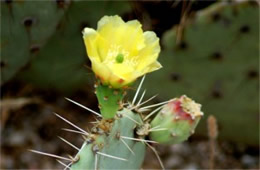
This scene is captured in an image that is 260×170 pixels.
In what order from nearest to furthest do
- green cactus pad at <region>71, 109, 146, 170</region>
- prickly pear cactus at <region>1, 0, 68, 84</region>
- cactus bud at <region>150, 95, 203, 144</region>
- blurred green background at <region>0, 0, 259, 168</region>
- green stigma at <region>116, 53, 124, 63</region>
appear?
green stigma at <region>116, 53, 124, 63</region>, green cactus pad at <region>71, 109, 146, 170</region>, cactus bud at <region>150, 95, 203, 144</region>, prickly pear cactus at <region>1, 0, 68, 84</region>, blurred green background at <region>0, 0, 259, 168</region>

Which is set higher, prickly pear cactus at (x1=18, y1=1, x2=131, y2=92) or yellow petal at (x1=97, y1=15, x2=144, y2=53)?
yellow petal at (x1=97, y1=15, x2=144, y2=53)

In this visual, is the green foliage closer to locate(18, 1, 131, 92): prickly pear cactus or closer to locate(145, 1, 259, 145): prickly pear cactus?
locate(18, 1, 131, 92): prickly pear cactus

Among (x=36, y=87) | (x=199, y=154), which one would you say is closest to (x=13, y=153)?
(x=36, y=87)

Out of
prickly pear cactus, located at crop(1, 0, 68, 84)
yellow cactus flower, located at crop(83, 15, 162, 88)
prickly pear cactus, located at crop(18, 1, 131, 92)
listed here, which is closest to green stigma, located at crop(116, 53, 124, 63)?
yellow cactus flower, located at crop(83, 15, 162, 88)

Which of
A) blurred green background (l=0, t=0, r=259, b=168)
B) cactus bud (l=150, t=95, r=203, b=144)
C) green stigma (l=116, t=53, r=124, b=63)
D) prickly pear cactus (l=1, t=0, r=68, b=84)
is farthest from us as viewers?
blurred green background (l=0, t=0, r=259, b=168)

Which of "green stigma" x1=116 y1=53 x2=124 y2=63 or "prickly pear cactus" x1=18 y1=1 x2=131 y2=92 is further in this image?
"prickly pear cactus" x1=18 y1=1 x2=131 y2=92

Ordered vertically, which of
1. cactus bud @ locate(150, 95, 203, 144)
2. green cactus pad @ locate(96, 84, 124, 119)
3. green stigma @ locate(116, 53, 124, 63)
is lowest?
cactus bud @ locate(150, 95, 203, 144)

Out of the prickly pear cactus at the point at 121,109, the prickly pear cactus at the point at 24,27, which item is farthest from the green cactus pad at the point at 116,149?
the prickly pear cactus at the point at 24,27

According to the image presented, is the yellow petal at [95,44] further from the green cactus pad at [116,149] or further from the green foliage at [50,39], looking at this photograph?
the green foliage at [50,39]
